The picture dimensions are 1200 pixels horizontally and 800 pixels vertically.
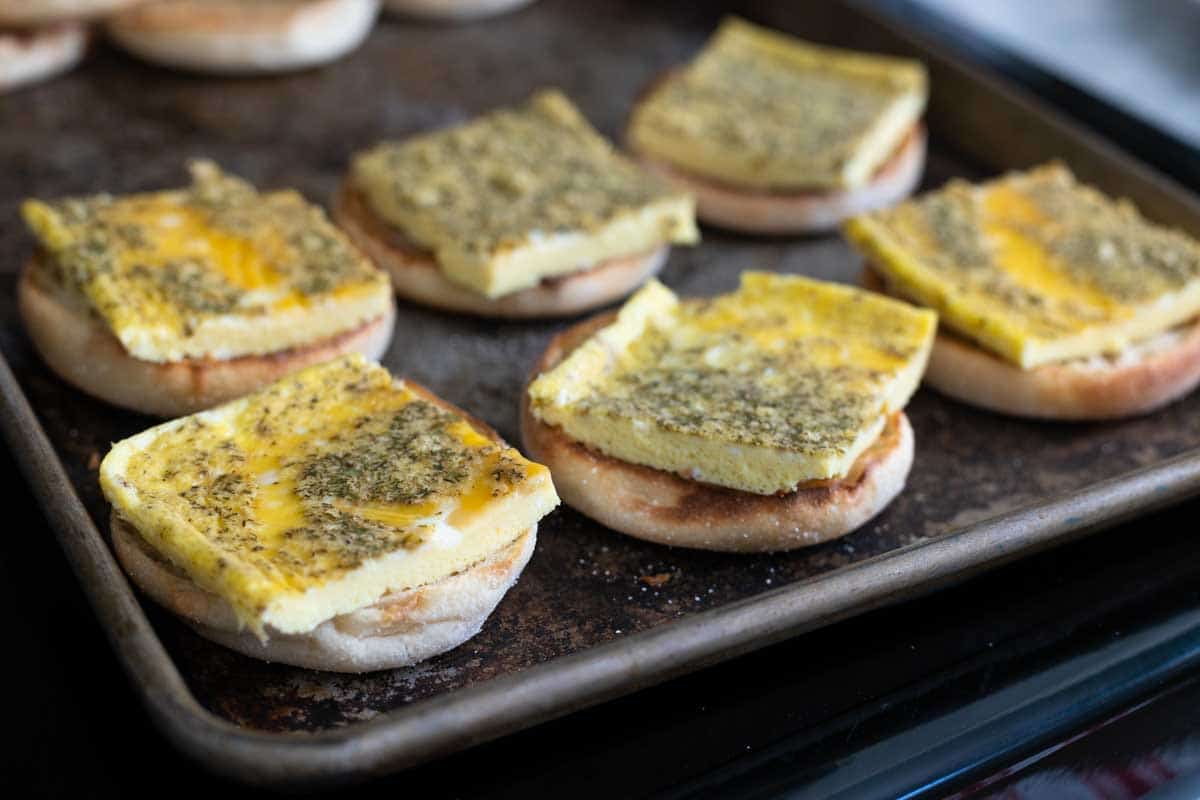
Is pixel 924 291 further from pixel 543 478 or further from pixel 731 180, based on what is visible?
pixel 543 478

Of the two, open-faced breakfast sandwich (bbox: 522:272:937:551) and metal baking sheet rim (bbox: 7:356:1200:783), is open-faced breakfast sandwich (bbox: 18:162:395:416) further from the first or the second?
open-faced breakfast sandwich (bbox: 522:272:937:551)

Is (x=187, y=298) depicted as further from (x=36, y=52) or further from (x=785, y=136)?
(x=785, y=136)

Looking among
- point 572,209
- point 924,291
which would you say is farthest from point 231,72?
point 924,291

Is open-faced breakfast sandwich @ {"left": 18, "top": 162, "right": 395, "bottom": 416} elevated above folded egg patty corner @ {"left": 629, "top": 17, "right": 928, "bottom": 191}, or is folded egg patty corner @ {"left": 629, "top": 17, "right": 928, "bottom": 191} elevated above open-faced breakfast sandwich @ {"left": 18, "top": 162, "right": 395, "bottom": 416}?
folded egg patty corner @ {"left": 629, "top": 17, "right": 928, "bottom": 191}

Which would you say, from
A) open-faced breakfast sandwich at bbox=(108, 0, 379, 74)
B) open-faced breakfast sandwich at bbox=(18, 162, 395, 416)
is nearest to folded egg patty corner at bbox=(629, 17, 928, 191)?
open-faced breakfast sandwich at bbox=(108, 0, 379, 74)

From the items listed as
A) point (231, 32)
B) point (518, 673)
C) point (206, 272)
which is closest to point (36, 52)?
point (231, 32)

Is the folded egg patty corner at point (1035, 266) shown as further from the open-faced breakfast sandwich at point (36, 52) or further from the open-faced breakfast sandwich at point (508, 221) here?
the open-faced breakfast sandwich at point (36, 52)

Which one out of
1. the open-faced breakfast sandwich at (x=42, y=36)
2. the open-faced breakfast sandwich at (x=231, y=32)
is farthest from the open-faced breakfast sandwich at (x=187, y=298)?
the open-faced breakfast sandwich at (x=231, y=32)
